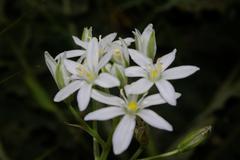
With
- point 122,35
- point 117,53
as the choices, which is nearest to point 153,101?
point 117,53

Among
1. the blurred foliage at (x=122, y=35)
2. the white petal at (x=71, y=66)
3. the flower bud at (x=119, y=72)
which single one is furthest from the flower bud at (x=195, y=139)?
the blurred foliage at (x=122, y=35)

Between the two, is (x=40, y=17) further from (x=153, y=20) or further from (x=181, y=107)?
(x=181, y=107)

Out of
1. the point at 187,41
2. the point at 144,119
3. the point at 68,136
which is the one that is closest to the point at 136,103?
the point at 144,119

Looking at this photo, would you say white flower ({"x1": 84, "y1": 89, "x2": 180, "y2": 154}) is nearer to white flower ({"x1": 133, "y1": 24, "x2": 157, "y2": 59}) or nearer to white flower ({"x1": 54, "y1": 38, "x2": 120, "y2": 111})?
white flower ({"x1": 54, "y1": 38, "x2": 120, "y2": 111})

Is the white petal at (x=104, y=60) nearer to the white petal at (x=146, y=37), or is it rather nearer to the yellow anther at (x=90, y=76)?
the yellow anther at (x=90, y=76)

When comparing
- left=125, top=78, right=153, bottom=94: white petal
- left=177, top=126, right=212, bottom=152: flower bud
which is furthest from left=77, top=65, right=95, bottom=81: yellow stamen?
left=177, top=126, right=212, bottom=152: flower bud

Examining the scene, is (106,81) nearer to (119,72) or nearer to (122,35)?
(119,72)
